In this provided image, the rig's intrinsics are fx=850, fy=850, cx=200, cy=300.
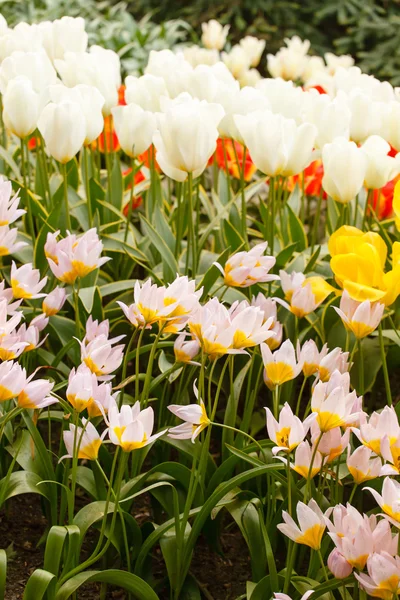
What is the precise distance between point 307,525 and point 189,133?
2.75ft

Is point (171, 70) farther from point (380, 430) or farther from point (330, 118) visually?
point (380, 430)

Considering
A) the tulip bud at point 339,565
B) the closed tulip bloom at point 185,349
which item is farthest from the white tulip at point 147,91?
the tulip bud at point 339,565

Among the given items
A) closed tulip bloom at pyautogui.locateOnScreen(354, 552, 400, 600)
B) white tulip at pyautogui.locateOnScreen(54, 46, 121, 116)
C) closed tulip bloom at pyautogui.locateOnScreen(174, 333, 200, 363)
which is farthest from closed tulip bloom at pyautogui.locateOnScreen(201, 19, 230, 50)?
closed tulip bloom at pyautogui.locateOnScreen(354, 552, 400, 600)

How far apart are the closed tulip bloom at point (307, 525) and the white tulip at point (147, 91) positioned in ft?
4.09

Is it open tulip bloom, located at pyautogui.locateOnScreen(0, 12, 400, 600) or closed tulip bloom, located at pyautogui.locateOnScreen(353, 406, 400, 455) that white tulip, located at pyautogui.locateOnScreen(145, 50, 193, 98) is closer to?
open tulip bloom, located at pyautogui.locateOnScreen(0, 12, 400, 600)

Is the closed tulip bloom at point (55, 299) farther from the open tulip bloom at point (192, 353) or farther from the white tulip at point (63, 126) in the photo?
the white tulip at point (63, 126)

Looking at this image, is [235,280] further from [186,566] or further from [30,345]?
[186,566]

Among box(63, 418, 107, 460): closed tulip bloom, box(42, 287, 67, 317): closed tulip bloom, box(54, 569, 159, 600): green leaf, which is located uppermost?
box(42, 287, 67, 317): closed tulip bloom

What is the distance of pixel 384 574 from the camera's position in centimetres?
112

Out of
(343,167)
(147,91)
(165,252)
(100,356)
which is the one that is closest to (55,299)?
(100,356)

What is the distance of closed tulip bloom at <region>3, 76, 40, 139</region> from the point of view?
6.02ft

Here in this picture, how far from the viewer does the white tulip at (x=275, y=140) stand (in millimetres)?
1771

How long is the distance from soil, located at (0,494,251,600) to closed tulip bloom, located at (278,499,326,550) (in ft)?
1.53

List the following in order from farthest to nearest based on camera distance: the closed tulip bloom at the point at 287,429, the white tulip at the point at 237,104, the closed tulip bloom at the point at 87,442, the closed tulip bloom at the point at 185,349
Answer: the white tulip at the point at 237,104, the closed tulip bloom at the point at 185,349, the closed tulip bloom at the point at 87,442, the closed tulip bloom at the point at 287,429
